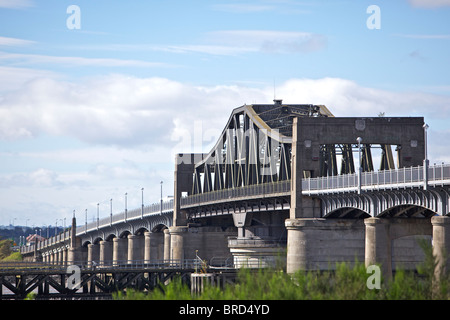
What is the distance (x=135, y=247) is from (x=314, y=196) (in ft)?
292

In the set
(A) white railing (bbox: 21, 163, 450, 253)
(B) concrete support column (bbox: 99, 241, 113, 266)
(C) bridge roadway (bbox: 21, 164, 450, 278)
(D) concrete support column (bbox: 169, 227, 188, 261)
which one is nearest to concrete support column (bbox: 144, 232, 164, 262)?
(C) bridge roadway (bbox: 21, 164, 450, 278)

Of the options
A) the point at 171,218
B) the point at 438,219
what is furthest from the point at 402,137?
the point at 171,218

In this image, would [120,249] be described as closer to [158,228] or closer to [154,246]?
[158,228]

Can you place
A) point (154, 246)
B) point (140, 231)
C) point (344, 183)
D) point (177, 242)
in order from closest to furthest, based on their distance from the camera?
1. point (344, 183)
2. point (177, 242)
3. point (154, 246)
4. point (140, 231)

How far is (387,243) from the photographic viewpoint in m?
75.0

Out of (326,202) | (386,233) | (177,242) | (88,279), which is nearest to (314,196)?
(326,202)

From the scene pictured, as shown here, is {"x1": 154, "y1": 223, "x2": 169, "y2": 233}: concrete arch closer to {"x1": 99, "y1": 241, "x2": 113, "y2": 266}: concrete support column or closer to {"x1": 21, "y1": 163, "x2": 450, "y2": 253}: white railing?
{"x1": 21, "y1": 163, "x2": 450, "y2": 253}: white railing

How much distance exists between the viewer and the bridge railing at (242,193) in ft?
307

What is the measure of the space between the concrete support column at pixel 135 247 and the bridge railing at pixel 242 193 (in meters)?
32.0

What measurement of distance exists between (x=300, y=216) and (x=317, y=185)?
12.1 feet

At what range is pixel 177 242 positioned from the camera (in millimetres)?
135000
